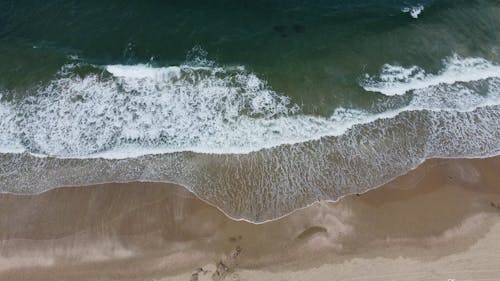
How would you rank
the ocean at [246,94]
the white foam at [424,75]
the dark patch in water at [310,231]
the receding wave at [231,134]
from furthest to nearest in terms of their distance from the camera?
the white foam at [424,75], the ocean at [246,94], the receding wave at [231,134], the dark patch in water at [310,231]

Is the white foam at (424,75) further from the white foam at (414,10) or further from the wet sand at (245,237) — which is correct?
the wet sand at (245,237)

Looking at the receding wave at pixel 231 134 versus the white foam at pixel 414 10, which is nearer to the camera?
the receding wave at pixel 231 134

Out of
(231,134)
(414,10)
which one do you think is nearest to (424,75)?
(414,10)

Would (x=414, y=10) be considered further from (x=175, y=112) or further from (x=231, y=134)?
(x=175, y=112)

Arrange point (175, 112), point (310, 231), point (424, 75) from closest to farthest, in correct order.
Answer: point (310, 231)
point (175, 112)
point (424, 75)

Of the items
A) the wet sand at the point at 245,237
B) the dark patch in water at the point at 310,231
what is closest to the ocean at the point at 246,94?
the wet sand at the point at 245,237

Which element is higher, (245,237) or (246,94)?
(246,94)

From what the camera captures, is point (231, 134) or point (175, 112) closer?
point (231, 134)
